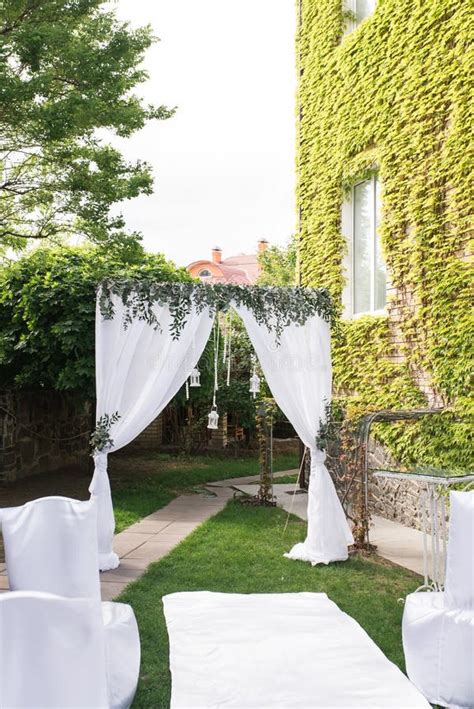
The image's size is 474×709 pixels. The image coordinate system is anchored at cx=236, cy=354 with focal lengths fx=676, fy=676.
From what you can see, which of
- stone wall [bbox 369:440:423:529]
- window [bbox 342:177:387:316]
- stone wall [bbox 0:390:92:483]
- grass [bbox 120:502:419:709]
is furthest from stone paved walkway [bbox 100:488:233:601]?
window [bbox 342:177:387:316]

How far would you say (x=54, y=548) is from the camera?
245 centimetres

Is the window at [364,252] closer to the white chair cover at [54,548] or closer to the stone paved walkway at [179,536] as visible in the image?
the stone paved walkway at [179,536]

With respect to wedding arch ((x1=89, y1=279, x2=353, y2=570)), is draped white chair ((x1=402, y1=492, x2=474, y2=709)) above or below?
below

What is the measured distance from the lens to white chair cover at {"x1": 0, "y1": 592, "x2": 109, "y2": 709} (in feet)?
7.09

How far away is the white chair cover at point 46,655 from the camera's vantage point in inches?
85.0

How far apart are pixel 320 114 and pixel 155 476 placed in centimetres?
582

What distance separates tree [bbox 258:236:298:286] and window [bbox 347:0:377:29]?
13549mm

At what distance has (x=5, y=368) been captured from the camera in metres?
9.80

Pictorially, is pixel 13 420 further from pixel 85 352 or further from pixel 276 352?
pixel 276 352

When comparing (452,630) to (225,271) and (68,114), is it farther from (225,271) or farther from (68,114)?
(225,271)

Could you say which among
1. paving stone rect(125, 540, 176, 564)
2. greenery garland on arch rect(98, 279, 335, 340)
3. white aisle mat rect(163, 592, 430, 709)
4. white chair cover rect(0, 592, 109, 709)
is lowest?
white aisle mat rect(163, 592, 430, 709)

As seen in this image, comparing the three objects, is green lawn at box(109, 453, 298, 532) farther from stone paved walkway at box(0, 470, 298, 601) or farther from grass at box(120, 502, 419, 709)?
grass at box(120, 502, 419, 709)

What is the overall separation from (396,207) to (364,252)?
1054 mm

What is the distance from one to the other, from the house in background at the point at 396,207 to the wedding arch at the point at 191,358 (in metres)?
0.80
